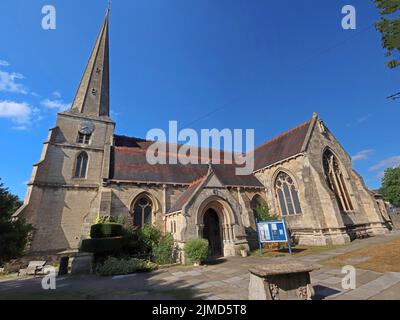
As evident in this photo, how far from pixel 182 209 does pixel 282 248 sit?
8999 mm

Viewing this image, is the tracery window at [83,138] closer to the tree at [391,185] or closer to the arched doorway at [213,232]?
the arched doorway at [213,232]

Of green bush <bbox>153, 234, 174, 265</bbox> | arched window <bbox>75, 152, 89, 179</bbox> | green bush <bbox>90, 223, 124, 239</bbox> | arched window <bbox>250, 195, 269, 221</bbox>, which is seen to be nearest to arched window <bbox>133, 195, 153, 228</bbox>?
green bush <bbox>153, 234, 174, 265</bbox>

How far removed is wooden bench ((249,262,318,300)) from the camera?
4637 mm

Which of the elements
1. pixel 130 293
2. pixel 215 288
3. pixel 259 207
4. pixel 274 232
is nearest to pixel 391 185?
pixel 259 207

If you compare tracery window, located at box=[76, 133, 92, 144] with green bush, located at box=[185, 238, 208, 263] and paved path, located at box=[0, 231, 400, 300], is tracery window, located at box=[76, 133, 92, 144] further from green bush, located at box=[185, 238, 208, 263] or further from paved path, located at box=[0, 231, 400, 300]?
green bush, located at box=[185, 238, 208, 263]

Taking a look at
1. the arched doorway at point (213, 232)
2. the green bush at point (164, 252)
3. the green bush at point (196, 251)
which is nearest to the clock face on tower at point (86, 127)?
the green bush at point (164, 252)

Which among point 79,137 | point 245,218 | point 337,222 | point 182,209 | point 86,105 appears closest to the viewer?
point 182,209

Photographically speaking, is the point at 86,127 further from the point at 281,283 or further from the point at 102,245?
the point at 281,283

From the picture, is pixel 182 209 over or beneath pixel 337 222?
over

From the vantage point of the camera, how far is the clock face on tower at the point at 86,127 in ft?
66.9

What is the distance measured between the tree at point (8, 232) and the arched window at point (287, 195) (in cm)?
1981

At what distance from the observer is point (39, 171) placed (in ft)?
55.1
